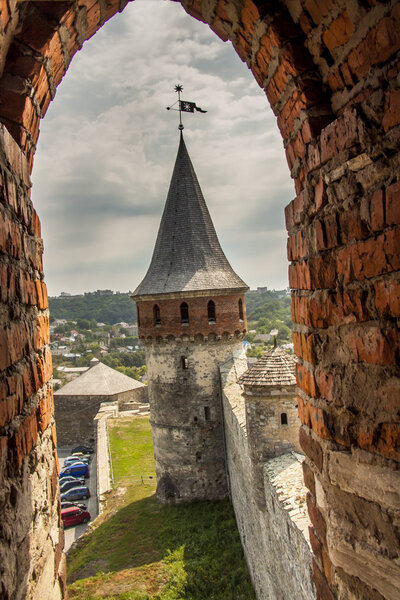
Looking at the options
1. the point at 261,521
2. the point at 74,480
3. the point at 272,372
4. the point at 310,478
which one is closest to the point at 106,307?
the point at 74,480

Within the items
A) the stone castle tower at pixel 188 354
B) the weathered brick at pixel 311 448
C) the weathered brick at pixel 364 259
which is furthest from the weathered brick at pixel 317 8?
the stone castle tower at pixel 188 354

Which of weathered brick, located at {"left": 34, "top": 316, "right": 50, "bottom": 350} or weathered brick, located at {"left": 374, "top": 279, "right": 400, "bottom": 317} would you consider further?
weathered brick, located at {"left": 34, "top": 316, "right": 50, "bottom": 350}

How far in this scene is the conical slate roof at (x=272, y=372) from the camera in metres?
9.59

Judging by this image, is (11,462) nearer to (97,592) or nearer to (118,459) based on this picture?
(97,592)

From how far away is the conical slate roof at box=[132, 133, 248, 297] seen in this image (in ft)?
49.5

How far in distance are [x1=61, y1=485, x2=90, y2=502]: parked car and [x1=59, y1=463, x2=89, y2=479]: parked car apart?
2895 millimetres

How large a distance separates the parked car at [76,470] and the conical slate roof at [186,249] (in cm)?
1429

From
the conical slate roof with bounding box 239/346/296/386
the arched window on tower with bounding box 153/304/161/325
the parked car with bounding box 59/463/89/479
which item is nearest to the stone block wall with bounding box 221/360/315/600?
the conical slate roof with bounding box 239/346/296/386

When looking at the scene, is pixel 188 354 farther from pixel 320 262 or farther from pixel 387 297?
pixel 387 297

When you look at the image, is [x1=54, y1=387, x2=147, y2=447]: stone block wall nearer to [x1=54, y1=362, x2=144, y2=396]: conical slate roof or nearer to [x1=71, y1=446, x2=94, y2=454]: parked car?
[x1=54, y1=362, x2=144, y2=396]: conical slate roof

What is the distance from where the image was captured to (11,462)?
194cm

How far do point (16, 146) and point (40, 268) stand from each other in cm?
89

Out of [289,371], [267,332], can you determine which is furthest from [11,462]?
[267,332]

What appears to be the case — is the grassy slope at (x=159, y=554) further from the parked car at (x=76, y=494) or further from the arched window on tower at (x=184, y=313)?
the arched window on tower at (x=184, y=313)
